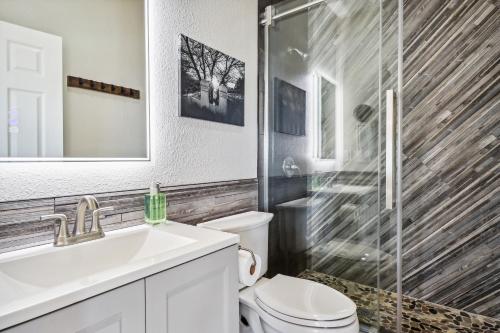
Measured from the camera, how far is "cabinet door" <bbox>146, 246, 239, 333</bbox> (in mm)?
792

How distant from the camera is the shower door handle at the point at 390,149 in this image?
1694 mm

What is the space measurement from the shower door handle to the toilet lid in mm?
682

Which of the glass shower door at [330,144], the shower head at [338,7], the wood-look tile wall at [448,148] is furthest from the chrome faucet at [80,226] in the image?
the shower head at [338,7]

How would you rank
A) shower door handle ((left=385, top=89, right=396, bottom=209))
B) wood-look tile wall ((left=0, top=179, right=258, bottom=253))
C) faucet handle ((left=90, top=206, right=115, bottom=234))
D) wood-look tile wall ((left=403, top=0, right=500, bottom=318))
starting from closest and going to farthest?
1. wood-look tile wall ((left=0, top=179, right=258, bottom=253))
2. faucet handle ((left=90, top=206, right=115, bottom=234))
3. shower door handle ((left=385, top=89, right=396, bottom=209))
4. wood-look tile wall ((left=403, top=0, right=500, bottom=318))

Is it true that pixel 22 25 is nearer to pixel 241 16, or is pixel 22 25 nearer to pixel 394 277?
pixel 241 16

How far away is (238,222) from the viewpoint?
1569mm

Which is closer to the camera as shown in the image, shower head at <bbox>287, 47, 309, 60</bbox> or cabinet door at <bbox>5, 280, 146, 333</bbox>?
cabinet door at <bbox>5, 280, 146, 333</bbox>

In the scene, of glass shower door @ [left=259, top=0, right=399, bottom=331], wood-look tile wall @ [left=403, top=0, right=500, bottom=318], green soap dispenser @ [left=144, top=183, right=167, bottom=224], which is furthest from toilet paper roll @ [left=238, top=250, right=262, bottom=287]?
wood-look tile wall @ [left=403, top=0, right=500, bottom=318]

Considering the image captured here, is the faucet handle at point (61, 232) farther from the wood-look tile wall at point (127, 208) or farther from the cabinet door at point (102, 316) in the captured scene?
the cabinet door at point (102, 316)

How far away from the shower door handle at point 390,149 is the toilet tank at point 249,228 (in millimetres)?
729

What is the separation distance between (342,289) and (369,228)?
517 millimetres

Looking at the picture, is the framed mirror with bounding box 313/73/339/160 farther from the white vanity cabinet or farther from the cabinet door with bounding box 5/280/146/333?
the cabinet door with bounding box 5/280/146/333

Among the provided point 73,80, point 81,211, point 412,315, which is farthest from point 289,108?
point 412,315

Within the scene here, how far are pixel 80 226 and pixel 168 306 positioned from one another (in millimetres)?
433
